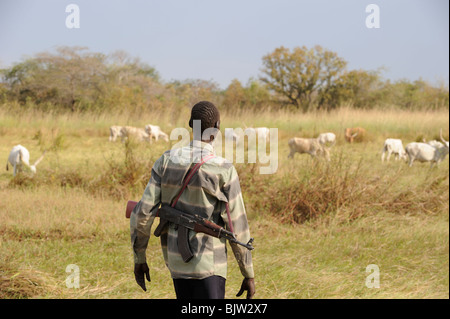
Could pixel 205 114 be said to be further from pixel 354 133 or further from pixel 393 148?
pixel 354 133

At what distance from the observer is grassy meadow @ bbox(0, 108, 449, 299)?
14.6 feet

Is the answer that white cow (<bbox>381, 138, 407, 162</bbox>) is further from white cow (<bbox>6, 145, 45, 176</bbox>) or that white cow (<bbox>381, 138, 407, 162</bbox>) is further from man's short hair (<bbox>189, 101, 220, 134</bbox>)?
man's short hair (<bbox>189, 101, 220, 134</bbox>)

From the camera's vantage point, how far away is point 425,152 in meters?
9.43

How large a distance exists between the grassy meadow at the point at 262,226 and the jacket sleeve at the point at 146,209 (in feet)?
6.15

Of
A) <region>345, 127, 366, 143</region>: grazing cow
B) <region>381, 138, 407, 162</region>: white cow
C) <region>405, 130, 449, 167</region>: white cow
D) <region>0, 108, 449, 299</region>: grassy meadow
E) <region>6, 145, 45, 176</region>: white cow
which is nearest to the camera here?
<region>0, 108, 449, 299</region>: grassy meadow

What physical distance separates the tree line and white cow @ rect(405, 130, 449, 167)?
161 inches

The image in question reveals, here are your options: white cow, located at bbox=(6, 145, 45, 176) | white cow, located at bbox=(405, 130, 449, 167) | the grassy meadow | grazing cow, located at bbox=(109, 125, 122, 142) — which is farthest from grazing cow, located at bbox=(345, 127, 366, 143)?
white cow, located at bbox=(6, 145, 45, 176)

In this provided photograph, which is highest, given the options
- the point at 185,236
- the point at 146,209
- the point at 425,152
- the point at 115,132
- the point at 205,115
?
the point at 205,115

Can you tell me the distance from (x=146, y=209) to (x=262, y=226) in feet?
12.5

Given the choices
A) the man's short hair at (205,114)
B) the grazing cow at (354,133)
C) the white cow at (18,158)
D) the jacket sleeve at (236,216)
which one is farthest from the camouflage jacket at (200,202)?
the grazing cow at (354,133)

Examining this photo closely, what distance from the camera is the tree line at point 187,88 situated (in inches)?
336

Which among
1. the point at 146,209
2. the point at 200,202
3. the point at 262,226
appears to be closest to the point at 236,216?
the point at 200,202
